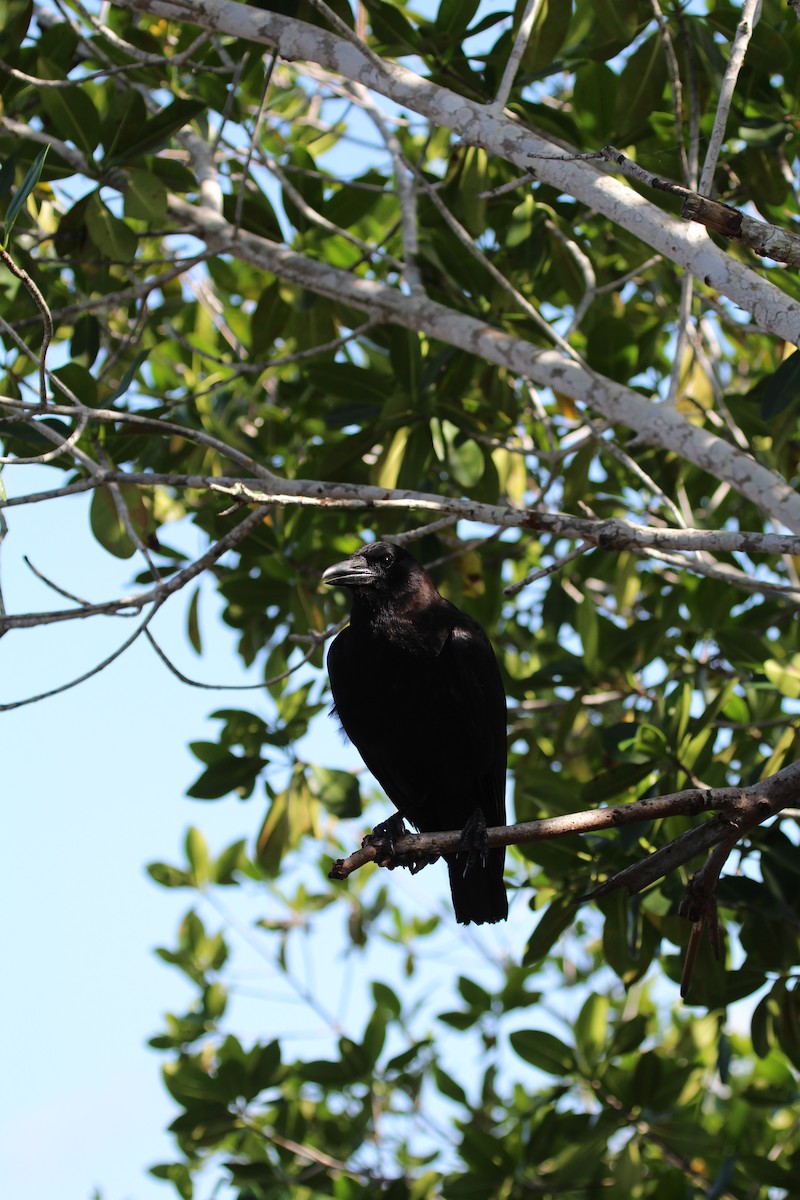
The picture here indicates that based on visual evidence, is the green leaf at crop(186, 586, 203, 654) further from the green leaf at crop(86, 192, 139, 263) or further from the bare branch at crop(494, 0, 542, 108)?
the bare branch at crop(494, 0, 542, 108)

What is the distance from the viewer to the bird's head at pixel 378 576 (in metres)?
3.62

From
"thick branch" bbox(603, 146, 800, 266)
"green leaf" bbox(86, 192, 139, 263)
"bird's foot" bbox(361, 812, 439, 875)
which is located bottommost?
"bird's foot" bbox(361, 812, 439, 875)

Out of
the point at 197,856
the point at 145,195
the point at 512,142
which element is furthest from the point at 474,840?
the point at 197,856

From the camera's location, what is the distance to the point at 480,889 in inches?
138

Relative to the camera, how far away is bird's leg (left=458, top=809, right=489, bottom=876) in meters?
2.64

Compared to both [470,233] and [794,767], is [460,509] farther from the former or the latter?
[470,233]

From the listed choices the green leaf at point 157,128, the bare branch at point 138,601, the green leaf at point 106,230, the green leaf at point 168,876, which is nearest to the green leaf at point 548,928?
the bare branch at point 138,601

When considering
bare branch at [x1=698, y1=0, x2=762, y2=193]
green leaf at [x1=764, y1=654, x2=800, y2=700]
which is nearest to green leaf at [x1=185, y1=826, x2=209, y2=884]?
green leaf at [x1=764, y1=654, x2=800, y2=700]

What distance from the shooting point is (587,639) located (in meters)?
4.13

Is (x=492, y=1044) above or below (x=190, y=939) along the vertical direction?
below

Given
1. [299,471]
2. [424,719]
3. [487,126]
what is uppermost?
[299,471]

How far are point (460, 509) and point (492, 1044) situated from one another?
346 centimetres

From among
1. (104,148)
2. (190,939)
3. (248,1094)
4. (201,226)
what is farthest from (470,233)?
(190,939)

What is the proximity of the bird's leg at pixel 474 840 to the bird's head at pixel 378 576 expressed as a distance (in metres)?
0.72
